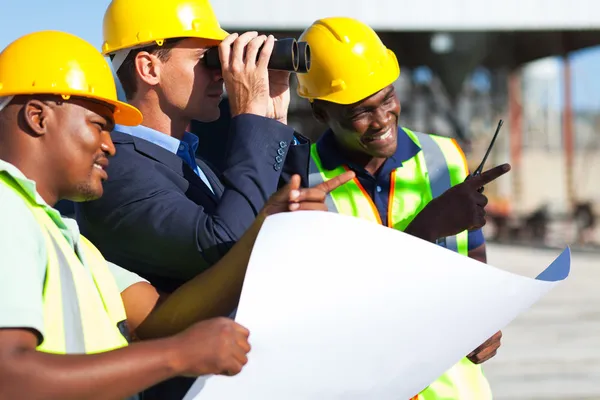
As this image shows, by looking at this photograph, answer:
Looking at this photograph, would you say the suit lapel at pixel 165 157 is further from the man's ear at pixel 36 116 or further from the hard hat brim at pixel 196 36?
the man's ear at pixel 36 116

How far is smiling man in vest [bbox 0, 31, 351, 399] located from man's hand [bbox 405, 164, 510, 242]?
30.5 inches

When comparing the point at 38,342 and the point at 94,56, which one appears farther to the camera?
the point at 94,56

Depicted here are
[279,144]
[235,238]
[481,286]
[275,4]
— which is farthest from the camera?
[275,4]

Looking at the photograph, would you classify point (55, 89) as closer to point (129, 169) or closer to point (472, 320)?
point (129, 169)

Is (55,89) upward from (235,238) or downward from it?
upward

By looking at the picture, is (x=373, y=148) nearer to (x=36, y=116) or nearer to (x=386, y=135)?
(x=386, y=135)

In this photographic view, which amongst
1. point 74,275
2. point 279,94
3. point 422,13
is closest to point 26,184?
point 74,275

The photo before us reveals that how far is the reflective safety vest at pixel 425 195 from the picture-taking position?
243 cm

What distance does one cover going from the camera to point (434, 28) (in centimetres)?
1552

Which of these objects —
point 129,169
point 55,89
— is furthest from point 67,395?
point 129,169

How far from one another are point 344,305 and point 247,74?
1.78 feet

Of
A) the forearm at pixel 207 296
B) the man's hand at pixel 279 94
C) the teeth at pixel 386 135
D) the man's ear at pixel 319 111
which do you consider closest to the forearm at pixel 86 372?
the forearm at pixel 207 296

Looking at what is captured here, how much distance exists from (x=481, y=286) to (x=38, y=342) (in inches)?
25.8

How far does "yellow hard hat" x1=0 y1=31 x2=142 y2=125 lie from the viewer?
141 centimetres
